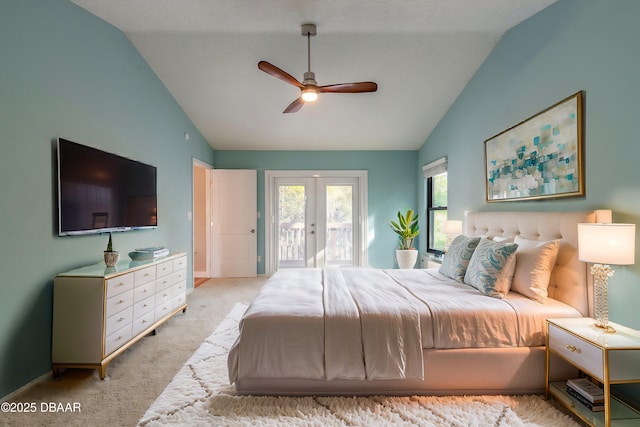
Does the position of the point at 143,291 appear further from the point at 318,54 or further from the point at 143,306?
the point at 318,54

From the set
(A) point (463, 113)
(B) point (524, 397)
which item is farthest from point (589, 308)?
(A) point (463, 113)

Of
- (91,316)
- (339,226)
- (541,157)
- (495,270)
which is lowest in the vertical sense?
(91,316)

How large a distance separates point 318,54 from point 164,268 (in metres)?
2.77

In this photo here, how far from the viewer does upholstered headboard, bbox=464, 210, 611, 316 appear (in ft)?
6.72

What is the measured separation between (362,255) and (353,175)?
56.6 inches

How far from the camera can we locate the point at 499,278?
7.43ft

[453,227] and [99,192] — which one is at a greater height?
[99,192]

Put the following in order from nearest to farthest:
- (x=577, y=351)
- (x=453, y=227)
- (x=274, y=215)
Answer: (x=577, y=351), (x=453, y=227), (x=274, y=215)

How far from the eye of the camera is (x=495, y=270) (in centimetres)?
229

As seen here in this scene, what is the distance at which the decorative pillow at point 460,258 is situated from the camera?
274 cm

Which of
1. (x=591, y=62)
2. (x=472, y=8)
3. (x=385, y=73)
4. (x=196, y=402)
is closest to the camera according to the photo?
(x=196, y=402)

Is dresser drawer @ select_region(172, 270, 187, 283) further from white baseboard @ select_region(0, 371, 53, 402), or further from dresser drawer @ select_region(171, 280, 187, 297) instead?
white baseboard @ select_region(0, 371, 53, 402)

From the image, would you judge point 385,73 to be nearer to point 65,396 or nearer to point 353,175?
point 353,175

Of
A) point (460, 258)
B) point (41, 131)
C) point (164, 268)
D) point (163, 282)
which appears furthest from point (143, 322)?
point (460, 258)
